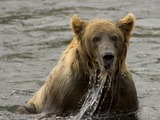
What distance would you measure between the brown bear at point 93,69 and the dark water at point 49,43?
0.47m

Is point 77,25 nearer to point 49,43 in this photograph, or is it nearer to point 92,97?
point 92,97

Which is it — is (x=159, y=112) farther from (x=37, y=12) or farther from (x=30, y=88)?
(x=37, y=12)

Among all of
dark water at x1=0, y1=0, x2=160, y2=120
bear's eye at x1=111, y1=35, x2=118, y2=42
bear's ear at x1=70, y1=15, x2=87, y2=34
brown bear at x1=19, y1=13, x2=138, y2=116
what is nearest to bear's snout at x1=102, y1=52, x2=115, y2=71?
brown bear at x1=19, y1=13, x2=138, y2=116

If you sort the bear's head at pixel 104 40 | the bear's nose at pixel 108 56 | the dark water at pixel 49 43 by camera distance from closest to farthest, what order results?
the bear's nose at pixel 108 56, the bear's head at pixel 104 40, the dark water at pixel 49 43

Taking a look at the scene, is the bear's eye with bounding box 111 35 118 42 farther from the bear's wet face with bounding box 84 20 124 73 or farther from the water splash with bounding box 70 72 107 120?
the water splash with bounding box 70 72 107 120

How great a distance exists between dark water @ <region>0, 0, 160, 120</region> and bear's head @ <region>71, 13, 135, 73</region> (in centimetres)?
125

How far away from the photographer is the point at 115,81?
352 inches

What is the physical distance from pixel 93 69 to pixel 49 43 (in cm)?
486

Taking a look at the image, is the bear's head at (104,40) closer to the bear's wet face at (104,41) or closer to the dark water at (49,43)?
the bear's wet face at (104,41)

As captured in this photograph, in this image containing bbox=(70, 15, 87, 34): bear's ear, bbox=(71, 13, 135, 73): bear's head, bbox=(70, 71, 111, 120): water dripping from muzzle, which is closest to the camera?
bbox=(71, 13, 135, 73): bear's head

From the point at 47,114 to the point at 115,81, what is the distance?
1146 millimetres

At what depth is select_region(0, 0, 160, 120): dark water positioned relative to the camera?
35.7ft

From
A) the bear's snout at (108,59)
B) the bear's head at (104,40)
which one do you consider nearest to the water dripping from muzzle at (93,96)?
the bear's head at (104,40)

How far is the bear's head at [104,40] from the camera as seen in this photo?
852 centimetres
